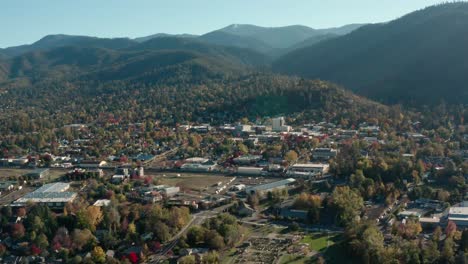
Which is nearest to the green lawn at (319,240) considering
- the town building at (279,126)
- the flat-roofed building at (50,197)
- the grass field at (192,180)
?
the grass field at (192,180)

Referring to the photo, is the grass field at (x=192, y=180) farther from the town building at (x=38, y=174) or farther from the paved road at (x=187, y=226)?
the town building at (x=38, y=174)

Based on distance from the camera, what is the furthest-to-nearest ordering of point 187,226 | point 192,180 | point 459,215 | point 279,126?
1. point 279,126
2. point 192,180
3. point 187,226
4. point 459,215

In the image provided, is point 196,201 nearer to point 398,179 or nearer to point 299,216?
point 299,216

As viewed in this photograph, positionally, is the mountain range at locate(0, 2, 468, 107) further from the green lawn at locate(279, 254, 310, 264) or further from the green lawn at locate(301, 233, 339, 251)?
the green lawn at locate(279, 254, 310, 264)

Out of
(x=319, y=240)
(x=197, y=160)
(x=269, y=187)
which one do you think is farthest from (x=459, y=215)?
(x=197, y=160)

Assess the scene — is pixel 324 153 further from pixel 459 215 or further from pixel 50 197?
pixel 50 197

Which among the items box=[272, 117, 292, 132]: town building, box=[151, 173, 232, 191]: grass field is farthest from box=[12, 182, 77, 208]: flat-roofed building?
box=[272, 117, 292, 132]: town building

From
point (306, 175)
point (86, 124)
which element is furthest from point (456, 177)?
point (86, 124)
